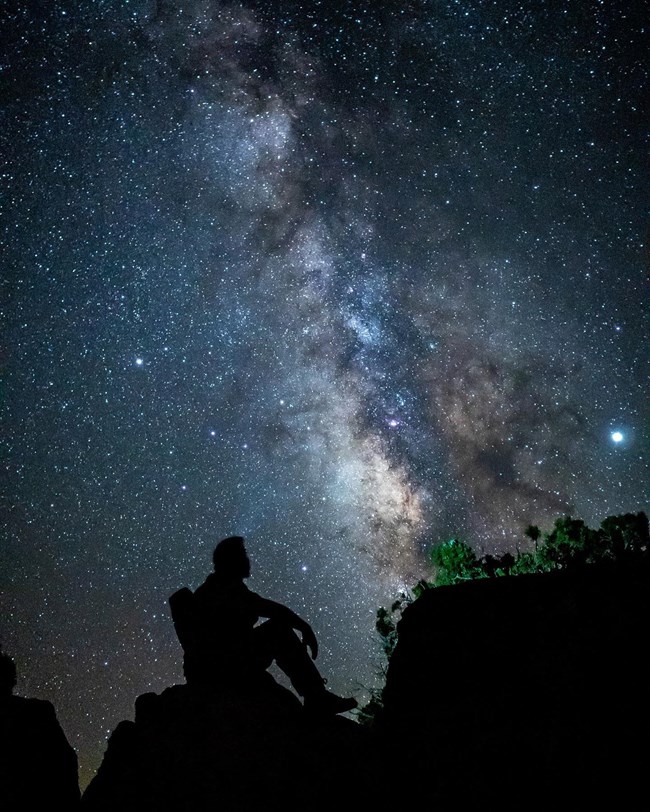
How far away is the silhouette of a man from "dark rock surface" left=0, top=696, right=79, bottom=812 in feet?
4.87

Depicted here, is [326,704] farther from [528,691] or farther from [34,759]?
[34,759]

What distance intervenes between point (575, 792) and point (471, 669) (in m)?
0.84

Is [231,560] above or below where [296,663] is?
above

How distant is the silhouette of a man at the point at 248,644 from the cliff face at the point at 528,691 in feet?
2.12

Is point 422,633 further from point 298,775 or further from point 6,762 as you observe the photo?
point 6,762

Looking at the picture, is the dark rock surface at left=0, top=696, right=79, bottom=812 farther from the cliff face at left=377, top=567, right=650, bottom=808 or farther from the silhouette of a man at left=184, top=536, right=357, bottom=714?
the cliff face at left=377, top=567, right=650, bottom=808

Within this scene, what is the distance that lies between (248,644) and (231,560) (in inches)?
27.6

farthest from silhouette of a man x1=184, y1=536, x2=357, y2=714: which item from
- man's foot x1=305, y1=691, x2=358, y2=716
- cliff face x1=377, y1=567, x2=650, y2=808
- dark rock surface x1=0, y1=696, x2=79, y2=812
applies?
dark rock surface x1=0, y1=696, x2=79, y2=812

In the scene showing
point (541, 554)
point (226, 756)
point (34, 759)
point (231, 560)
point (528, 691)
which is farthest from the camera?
point (541, 554)

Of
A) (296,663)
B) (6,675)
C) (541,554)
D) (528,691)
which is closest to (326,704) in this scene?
(296,663)

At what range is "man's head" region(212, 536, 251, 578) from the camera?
452 centimetres

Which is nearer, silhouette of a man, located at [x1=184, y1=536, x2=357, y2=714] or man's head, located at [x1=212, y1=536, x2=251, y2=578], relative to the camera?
silhouette of a man, located at [x1=184, y1=536, x2=357, y2=714]

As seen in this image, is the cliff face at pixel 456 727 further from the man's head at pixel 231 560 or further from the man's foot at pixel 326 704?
the man's head at pixel 231 560

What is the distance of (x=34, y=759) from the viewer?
4.39 metres
